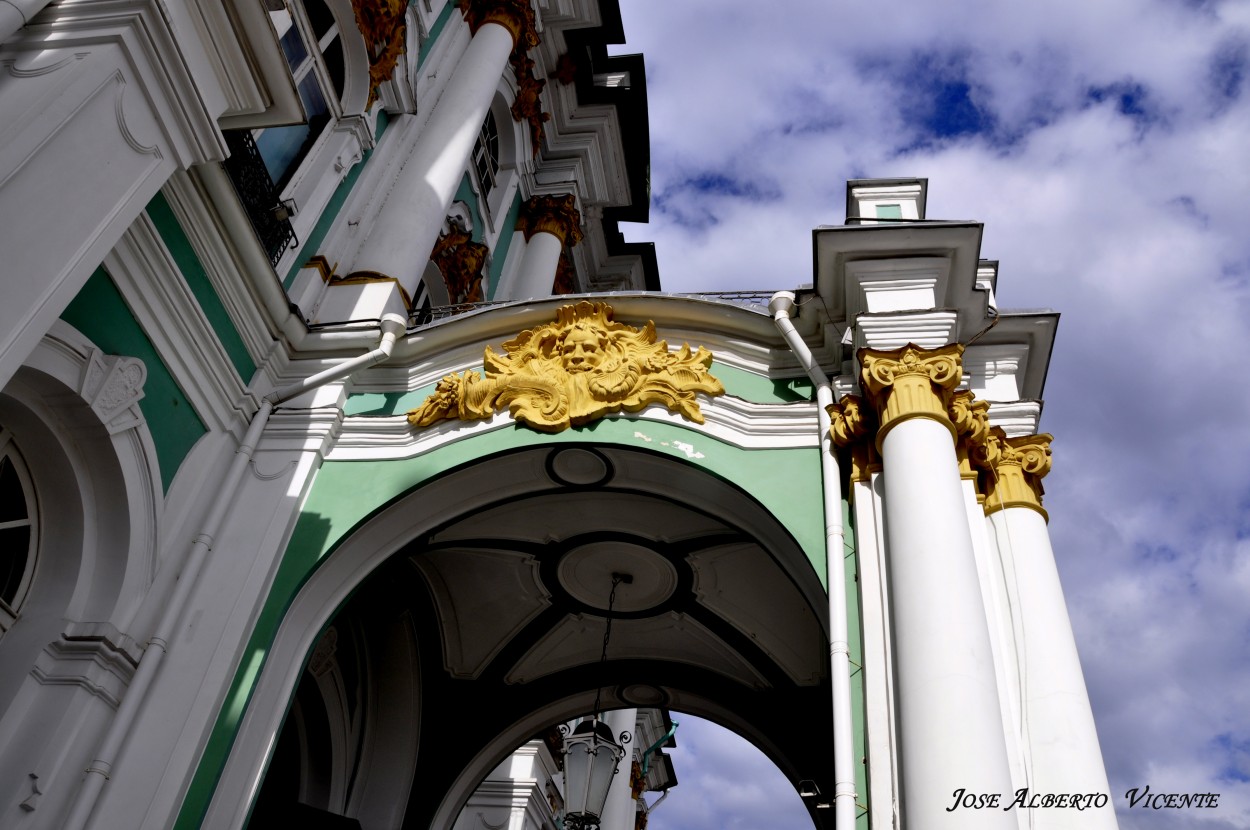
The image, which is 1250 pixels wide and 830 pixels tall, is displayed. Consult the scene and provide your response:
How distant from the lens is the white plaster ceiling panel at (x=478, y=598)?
944 cm

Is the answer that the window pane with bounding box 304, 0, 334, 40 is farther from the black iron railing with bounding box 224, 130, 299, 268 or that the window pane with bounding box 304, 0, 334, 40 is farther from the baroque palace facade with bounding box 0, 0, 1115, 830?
the black iron railing with bounding box 224, 130, 299, 268

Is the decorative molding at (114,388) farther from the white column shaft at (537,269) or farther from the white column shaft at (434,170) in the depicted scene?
the white column shaft at (537,269)

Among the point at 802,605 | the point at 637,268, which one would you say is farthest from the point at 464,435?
the point at 637,268

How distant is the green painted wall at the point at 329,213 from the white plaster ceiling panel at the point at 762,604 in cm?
434

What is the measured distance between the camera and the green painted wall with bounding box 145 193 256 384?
6.60 meters

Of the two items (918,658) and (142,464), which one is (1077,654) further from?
(142,464)

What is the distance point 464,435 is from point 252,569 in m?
1.77

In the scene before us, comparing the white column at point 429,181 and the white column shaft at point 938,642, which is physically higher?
the white column at point 429,181

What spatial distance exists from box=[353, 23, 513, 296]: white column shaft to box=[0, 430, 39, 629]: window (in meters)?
3.79

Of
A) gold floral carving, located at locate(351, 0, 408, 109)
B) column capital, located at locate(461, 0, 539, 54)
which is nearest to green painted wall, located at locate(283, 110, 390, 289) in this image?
gold floral carving, located at locate(351, 0, 408, 109)

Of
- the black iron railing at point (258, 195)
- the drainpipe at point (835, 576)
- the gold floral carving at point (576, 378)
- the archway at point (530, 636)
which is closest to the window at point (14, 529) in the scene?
the archway at point (530, 636)

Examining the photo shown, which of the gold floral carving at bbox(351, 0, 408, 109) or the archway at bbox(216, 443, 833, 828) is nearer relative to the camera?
the archway at bbox(216, 443, 833, 828)

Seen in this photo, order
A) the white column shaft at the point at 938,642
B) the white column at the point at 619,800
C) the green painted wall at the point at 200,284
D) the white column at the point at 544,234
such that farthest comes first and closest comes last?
the white column at the point at 619,800, the white column at the point at 544,234, the green painted wall at the point at 200,284, the white column shaft at the point at 938,642

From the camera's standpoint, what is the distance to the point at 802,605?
889cm
